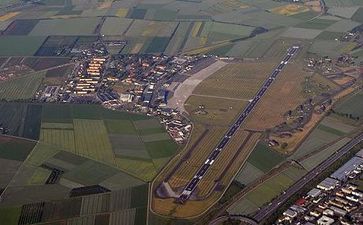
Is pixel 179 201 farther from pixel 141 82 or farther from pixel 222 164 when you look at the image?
pixel 141 82

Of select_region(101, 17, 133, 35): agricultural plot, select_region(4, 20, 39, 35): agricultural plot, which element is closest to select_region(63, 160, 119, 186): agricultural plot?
select_region(101, 17, 133, 35): agricultural plot

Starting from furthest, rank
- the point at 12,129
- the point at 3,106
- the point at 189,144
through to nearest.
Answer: the point at 3,106 → the point at 12,129 → the point at 189,144

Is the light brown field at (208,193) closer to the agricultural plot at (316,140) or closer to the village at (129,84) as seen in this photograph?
the agricultural plot at (316,140)

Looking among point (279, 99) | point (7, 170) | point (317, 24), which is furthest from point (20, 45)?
point (317, 24)

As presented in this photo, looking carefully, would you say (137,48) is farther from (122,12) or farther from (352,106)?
(352,106)

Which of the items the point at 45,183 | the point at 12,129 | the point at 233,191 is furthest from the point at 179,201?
the point at 12,129

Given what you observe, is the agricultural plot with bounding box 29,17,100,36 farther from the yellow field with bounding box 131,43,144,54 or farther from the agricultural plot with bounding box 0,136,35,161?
the agricultural plot with bounding box 0,136,35,161
